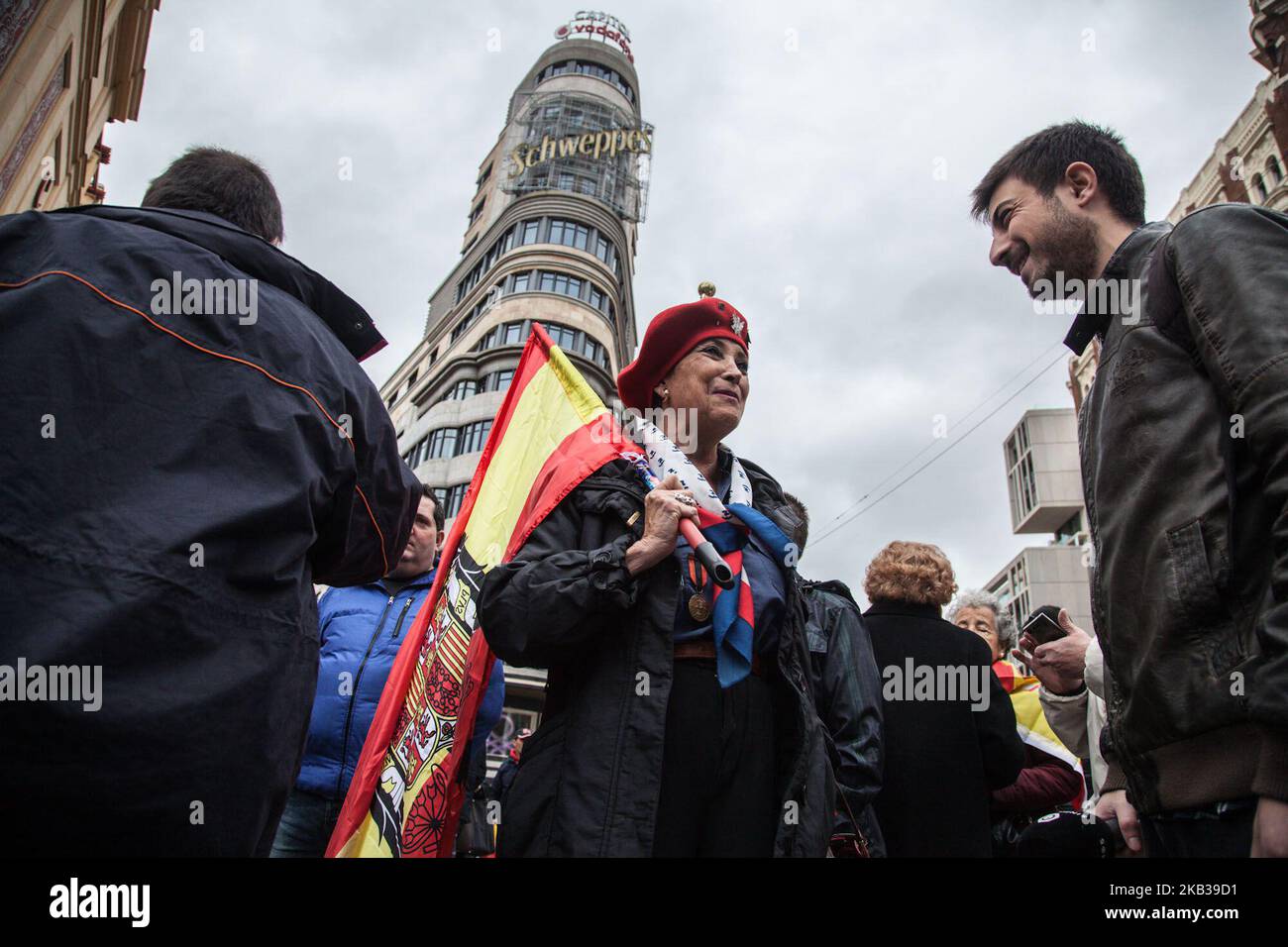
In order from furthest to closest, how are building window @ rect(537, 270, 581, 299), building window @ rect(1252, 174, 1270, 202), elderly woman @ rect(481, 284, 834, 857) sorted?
building window @ rect(537, 270, 581, 299), building window @ rect(1252, 174, 1270, 202), elderly woman @ rect(481, 284, 834, 857)

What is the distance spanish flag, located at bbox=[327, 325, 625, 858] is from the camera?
8.73ft

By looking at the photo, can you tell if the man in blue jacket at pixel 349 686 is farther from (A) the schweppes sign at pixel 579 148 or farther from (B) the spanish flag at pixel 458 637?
(A) the schweppes sign at pixel 579 148

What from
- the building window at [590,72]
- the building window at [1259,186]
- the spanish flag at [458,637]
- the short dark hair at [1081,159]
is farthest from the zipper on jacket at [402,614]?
the building window at [590,72]

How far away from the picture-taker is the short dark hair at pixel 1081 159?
7.31ft

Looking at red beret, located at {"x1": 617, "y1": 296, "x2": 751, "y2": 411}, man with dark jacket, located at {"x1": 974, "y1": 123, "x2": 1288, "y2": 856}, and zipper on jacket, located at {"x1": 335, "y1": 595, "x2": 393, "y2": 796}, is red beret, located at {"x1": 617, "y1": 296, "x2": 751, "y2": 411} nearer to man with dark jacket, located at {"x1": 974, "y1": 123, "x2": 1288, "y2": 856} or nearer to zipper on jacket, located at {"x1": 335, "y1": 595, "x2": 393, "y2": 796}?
man with dark jacket, located at {"x1": 974, "y1": 123, "x2": 1288, "y2": 856}

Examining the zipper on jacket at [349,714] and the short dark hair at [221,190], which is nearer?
the short dark hair at [221,190]

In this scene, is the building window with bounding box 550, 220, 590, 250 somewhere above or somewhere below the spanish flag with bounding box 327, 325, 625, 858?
above

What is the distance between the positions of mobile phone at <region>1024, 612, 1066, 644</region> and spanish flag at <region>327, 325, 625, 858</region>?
173cm

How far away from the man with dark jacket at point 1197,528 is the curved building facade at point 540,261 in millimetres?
36280

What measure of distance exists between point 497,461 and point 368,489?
66.1 inches

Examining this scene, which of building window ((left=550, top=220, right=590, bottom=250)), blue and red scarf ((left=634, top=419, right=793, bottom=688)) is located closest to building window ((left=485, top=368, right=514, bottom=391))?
building window ((left=550, top=220, right=590, bottom=250))

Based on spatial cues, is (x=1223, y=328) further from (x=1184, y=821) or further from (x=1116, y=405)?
(x=1184, y=821)

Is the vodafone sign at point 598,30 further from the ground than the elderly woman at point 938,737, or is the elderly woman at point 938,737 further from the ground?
the vodafone sign at point 598,30

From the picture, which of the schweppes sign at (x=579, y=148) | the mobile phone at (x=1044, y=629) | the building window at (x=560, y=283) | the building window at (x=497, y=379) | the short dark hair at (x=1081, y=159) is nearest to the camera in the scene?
the short dark hair at (x=1081, y=159)
